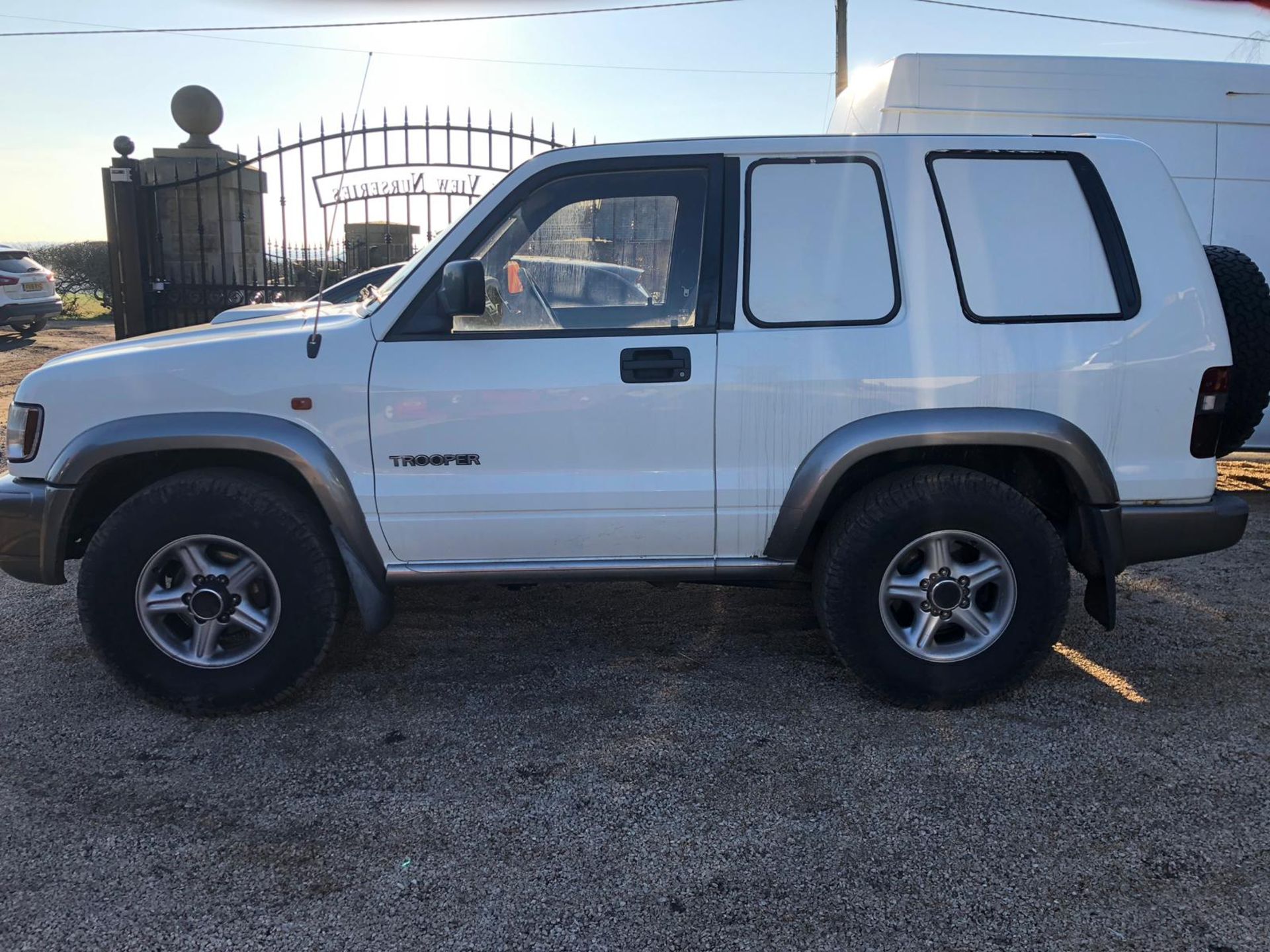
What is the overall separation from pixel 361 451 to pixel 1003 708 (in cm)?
254

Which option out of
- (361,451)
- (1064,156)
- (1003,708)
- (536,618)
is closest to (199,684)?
(361,451)

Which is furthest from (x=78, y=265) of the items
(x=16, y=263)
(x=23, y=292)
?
(x=23, y=292)

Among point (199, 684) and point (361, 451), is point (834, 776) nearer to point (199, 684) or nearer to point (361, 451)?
point (361, 451)

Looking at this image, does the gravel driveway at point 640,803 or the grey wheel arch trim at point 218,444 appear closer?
the gravel driveway at point 640,803

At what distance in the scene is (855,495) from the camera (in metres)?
3.64

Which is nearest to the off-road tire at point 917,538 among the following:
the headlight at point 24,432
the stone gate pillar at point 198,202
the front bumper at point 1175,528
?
the front bumper at point 1175,528

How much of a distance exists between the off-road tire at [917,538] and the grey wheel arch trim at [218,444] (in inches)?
70.2

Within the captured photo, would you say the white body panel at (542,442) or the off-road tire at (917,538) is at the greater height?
the white body panel at (542,442)

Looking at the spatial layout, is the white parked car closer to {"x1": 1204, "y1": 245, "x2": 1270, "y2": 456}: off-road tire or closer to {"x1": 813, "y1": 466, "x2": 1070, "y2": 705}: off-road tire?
{"x1": 813, "y1": 466, "x2": 1070, "y2": 705}: off-road tire

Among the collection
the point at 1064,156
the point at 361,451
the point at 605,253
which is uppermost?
the point at 1064,156

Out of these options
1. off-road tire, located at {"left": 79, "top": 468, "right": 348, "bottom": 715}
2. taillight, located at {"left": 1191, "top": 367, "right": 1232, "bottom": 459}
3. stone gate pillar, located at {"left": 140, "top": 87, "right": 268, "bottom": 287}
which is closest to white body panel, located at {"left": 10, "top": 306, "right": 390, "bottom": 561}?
off-road tire, located at {"left": 79, "top": 468, "right": 348, "bottom": 715}

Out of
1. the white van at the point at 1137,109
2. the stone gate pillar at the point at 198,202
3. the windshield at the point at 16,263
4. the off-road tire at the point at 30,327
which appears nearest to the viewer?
the white van at the point at 1137,109

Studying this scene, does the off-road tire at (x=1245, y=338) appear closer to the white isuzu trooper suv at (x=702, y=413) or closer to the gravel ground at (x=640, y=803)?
the white isuzu trooper suv at (x=702, y=413)

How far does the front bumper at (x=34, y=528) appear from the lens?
11.5ft
